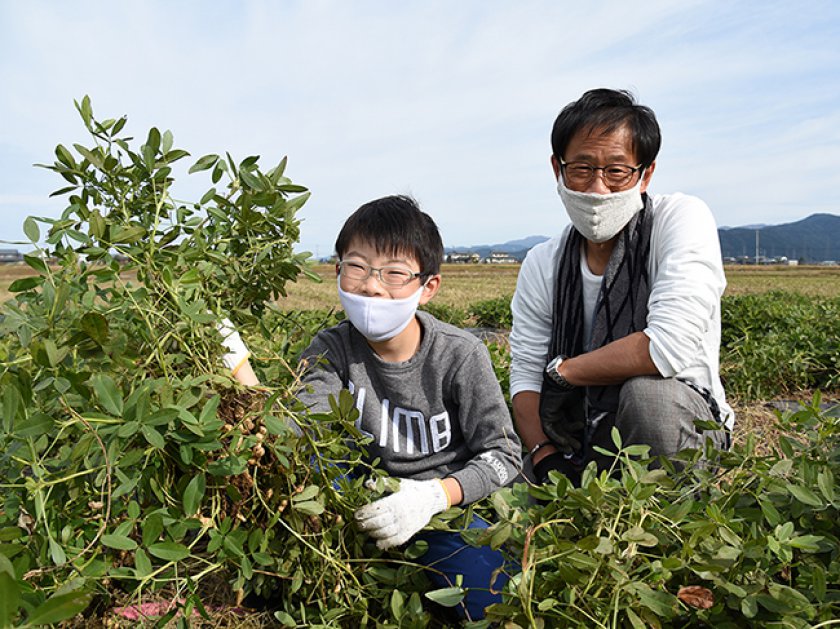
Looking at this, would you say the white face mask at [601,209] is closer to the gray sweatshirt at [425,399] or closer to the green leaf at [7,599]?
the gray sweatshirt at [425,399]

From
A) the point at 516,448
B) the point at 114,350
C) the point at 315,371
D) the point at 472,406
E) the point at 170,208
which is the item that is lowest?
the point at 516,448

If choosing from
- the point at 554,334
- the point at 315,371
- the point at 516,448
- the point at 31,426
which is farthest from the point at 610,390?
the point at 31,426

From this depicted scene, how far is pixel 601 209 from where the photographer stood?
2.07 metres

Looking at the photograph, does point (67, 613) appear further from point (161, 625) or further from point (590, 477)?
point (590, 477)

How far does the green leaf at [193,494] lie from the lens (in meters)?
1.06

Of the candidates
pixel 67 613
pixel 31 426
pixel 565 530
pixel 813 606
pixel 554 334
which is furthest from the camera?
pixel 554 334

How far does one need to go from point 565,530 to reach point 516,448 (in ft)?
2.21

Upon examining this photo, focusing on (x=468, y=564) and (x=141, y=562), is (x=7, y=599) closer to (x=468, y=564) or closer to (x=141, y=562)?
(x=141, y=562)

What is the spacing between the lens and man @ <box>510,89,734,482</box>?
198 centimetres

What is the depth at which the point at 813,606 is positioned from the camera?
1049mm

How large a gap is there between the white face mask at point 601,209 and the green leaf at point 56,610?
5.78ft

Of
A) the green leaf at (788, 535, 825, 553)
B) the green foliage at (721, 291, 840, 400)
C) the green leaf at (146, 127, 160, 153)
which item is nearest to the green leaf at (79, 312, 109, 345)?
the green leaf at (146, 127, 160, 153)

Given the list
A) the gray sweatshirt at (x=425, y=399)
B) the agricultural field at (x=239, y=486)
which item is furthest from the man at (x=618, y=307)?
the agricultural field at (x=239, y=486)

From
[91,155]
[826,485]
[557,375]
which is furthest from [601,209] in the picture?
[91,155]
